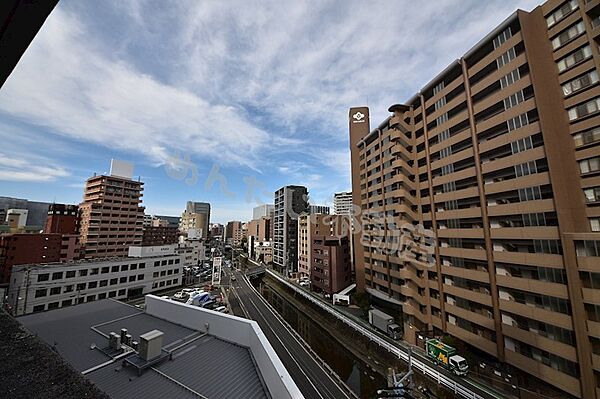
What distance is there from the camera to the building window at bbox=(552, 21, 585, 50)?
15508 millimetres

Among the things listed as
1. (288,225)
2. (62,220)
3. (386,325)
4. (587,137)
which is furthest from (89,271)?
(587,137)

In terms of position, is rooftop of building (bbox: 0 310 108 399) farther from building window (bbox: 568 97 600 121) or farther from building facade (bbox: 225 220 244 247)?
building facade (bbox: 225 220 244 247)

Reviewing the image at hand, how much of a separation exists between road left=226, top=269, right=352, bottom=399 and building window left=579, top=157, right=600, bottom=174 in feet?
73.3

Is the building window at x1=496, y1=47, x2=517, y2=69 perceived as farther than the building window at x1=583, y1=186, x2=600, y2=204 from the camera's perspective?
Yes

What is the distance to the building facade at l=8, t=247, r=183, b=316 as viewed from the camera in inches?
1135

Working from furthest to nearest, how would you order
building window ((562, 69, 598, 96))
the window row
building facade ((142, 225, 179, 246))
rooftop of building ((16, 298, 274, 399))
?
1. building facade ((142, 225, 179, 246))
2. the window row
3. building window ((562, 69, 598, 96))
4. rooftop of building ((16, 298, 274, 399))

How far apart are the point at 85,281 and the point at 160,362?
3426 cm

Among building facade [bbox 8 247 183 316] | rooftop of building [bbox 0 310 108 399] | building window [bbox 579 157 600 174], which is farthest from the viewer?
building facade [bbox 8 247 183 316]

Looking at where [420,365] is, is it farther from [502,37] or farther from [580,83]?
[502,37]

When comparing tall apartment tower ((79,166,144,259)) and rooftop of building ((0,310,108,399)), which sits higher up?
tall apartment tower ((79,166,144,259))

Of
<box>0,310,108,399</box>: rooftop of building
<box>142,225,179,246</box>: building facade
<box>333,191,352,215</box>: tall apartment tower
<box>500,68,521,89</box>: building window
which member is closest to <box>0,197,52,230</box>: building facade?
<box>142,225,179,246</box>: building facade

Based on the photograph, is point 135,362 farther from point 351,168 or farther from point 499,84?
point 351,168

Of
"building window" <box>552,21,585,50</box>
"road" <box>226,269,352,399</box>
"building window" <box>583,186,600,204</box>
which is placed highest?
"building window" <box>552,21,585,50</box>

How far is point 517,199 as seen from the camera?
60.0 feet
